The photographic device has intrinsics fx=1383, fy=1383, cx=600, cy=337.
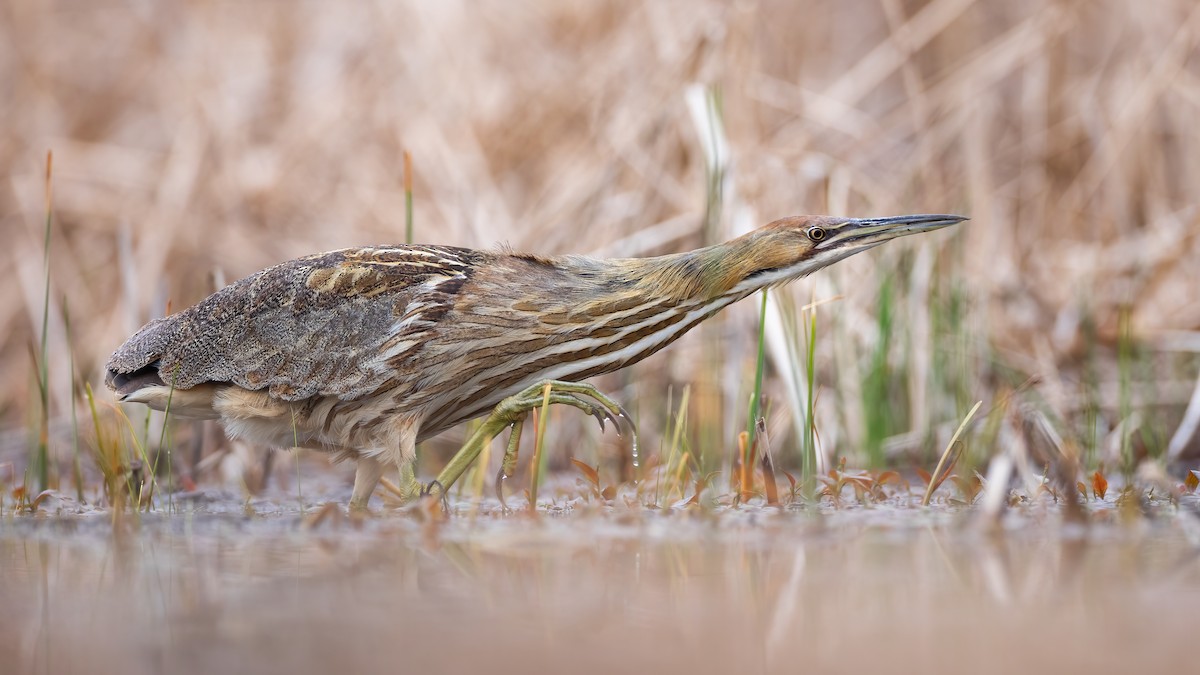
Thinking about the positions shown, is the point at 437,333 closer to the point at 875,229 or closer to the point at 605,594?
the point at 875,229

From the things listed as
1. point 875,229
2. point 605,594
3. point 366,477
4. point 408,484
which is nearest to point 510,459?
point 408,484

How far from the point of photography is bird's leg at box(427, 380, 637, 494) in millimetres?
2768

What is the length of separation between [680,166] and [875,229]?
1977 mm

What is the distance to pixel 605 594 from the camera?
1812mm

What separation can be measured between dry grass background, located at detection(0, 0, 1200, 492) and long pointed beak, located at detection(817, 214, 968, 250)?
0.79 metres

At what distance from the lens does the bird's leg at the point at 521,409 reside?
2.77m

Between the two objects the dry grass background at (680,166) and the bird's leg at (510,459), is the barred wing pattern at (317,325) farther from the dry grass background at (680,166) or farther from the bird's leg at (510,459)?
the dry grass background at (680,166)

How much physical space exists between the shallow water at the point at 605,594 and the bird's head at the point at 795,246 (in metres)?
0.53

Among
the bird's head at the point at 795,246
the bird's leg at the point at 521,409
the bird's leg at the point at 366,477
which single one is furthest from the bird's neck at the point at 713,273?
the bird's leg at the point at 366,477

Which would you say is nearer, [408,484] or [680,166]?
[408,484]

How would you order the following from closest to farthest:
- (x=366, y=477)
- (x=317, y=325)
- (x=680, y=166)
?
(x=317, y=325)
(x=366, y=477)
(x=680, y=166)

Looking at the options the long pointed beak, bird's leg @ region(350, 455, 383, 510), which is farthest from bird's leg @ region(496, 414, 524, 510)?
the long pointed beak

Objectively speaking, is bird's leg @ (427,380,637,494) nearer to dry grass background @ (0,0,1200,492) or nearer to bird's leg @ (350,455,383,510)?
bird's leg @ (350,455,383,510)

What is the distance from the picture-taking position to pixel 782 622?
164 cm
